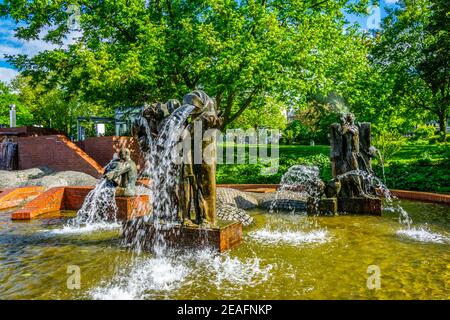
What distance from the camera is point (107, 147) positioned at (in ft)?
59.9

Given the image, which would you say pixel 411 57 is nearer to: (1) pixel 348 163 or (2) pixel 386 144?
(2) pixel 386 144

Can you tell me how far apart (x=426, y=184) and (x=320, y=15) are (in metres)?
9.58

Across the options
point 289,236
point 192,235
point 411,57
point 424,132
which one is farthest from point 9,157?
point 424,132

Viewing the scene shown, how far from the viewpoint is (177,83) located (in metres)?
18.7

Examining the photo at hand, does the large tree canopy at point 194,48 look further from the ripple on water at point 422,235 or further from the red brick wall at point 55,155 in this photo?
the ripple on water at point 422,235

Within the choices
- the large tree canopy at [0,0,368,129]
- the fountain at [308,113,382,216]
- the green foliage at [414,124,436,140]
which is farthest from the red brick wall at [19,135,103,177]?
the green foliage at [414,124,436,140]

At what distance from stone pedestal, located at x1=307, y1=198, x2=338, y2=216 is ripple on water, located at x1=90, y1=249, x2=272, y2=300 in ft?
14.4

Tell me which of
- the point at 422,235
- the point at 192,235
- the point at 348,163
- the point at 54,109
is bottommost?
the point at 422,235

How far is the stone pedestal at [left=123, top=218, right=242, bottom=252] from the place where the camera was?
5.70 metres

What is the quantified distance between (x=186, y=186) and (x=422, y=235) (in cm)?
466

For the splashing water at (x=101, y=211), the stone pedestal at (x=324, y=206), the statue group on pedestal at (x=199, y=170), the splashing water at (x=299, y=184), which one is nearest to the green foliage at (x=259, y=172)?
the splashing water at (x=299, y=184)

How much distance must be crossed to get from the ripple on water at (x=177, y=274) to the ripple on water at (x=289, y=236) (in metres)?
1.30

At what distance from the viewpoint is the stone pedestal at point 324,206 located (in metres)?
9.17
